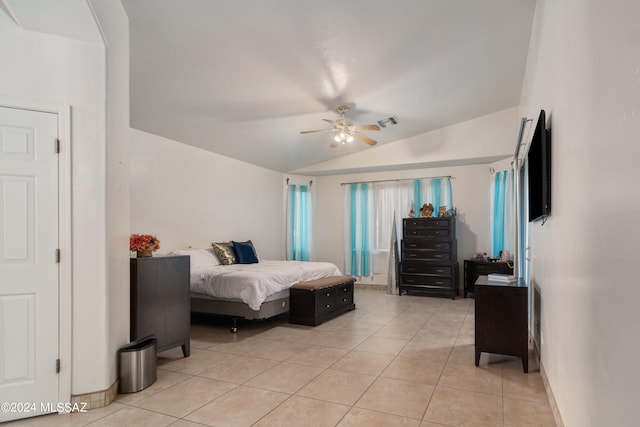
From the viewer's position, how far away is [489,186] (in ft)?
23.2

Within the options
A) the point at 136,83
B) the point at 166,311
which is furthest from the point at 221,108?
the point at 166,311

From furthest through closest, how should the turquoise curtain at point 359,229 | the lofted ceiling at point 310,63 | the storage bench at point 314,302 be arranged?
1. the turquoise curtain at point 359,229
2. the storage bench at point 314,302
3. the lofted ceiling at point 310,63

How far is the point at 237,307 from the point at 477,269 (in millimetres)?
4134

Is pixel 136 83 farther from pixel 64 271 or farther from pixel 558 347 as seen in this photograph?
pixel 558 347

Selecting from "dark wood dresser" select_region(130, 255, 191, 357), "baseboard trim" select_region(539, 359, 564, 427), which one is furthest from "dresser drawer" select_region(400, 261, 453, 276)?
"dark wood dresser" select_region(130, 255, 191, 357)

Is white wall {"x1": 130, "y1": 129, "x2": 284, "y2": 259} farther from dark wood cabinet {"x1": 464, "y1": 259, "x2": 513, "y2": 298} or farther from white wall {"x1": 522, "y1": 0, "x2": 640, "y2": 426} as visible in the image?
white wall {"x1": 522, "y1": 0, "x2": 640, "y2": 426}

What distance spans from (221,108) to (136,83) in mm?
1077

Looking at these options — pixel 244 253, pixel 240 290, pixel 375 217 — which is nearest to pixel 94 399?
pixel 240 290

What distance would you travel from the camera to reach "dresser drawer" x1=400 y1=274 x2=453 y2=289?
693cm

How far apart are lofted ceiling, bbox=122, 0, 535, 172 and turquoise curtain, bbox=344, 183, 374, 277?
230cm

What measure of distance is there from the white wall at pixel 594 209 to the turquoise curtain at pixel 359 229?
17.6 feet

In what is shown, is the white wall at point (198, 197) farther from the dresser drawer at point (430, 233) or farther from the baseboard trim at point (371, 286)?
the dresser drawer at point (430, 233)

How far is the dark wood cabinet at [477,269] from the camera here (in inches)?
249

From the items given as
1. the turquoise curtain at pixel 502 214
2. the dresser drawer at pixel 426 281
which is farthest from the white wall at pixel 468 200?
the dresser drawer at pixel 426 281
